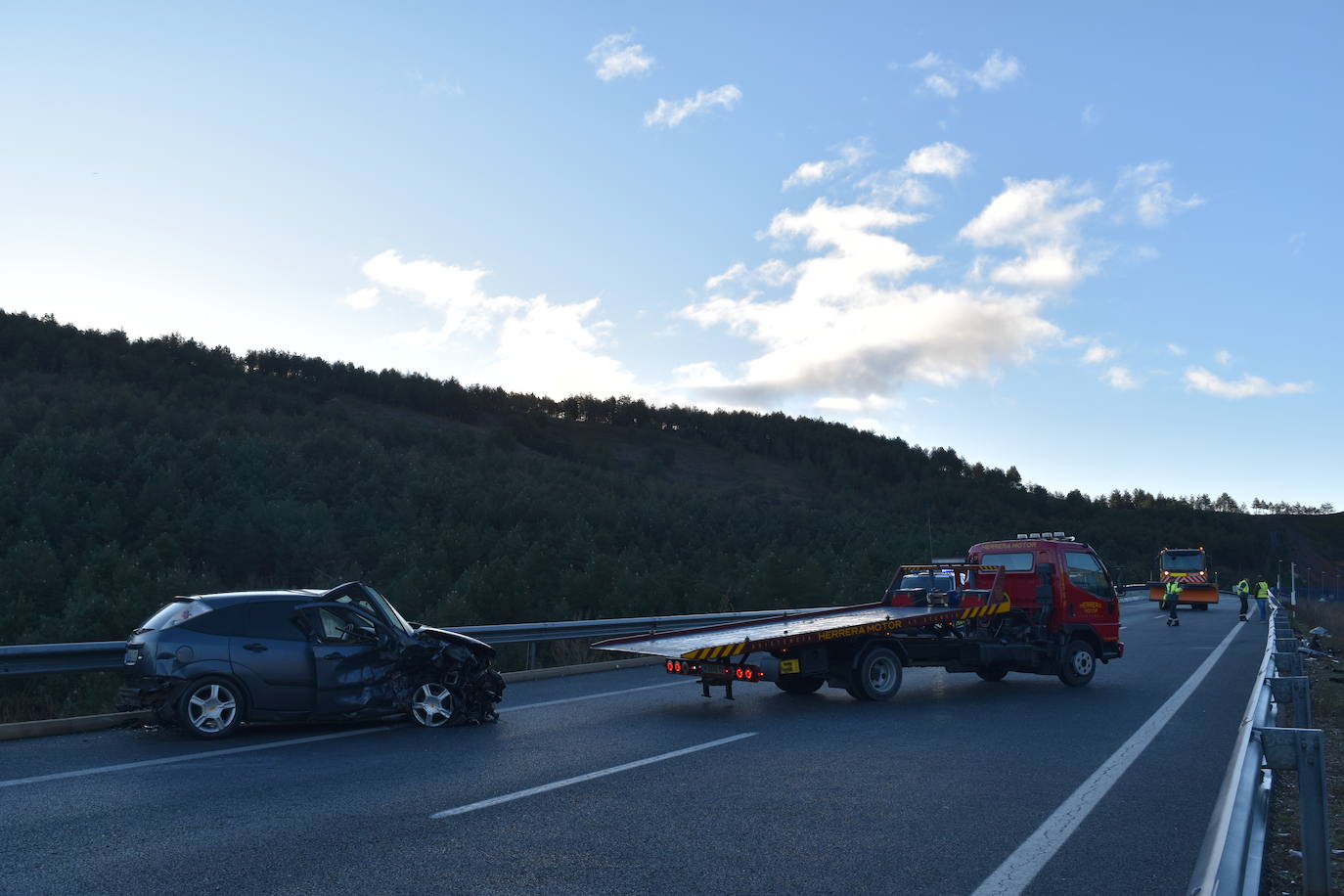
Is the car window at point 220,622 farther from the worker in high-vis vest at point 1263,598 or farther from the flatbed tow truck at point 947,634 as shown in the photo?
the worker in high-vis vest at point 1263,598

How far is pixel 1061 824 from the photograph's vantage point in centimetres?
654

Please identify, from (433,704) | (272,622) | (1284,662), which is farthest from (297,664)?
(1284,662)

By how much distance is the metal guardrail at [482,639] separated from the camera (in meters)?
10.0

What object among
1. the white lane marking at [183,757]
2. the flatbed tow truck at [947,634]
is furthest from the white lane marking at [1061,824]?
the white lane marking at [183,757]

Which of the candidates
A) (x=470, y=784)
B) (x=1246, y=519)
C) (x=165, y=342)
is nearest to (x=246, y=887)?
(x=470, y=784)

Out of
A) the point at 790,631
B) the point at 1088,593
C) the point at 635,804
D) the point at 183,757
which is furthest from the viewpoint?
the point at 1088,593

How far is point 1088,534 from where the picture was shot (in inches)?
4186

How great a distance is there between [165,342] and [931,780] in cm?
7480

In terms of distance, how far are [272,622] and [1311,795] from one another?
859cm

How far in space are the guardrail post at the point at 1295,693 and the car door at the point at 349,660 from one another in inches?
309

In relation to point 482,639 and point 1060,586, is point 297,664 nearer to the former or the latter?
point 482,639

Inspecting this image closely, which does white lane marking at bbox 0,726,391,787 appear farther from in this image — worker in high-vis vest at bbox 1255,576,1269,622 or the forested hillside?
worker in high-vis vest at bbox 1255,576,1269,622

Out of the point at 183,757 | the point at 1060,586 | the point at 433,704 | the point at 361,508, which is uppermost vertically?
the point at 361,508

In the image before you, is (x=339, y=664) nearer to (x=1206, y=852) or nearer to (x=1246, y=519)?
(x=1206, y=852)
